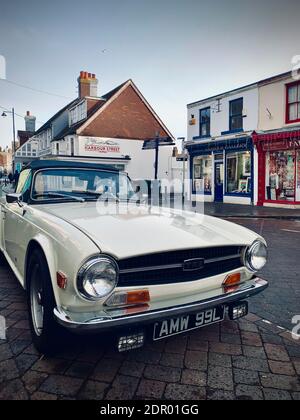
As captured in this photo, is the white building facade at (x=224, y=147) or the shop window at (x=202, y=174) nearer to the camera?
the white building facade at (x=224, y=147)

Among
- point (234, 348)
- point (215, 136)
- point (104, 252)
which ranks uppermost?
point (215, 136)

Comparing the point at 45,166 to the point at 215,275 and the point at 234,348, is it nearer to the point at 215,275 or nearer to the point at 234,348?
the point at 215,275

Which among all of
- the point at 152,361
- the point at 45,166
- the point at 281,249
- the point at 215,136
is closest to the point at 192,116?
the point at 215,136

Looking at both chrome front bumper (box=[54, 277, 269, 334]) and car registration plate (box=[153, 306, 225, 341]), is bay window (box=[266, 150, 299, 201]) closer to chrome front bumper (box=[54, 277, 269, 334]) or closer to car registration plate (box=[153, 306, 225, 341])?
car registration plate (box=[153, 306, 225, 341])

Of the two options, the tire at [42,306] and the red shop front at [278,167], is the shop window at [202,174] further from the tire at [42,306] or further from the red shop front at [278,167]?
the tire at [42,306]

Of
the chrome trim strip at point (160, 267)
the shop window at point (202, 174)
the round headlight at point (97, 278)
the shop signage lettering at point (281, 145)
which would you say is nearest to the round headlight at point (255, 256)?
the chrome trim strip at point (160, 267)

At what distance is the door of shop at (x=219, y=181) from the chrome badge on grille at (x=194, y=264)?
56.0 ft

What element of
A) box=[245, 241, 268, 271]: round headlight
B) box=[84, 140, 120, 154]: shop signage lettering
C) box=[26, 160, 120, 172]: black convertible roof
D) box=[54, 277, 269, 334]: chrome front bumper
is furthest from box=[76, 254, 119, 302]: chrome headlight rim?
box=[84, 140, 120, 154]: shop signage lettering

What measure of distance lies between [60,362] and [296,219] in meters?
11.2

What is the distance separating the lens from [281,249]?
6488 mm

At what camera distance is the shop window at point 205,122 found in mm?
19469

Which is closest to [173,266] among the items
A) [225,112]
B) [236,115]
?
[236,115]

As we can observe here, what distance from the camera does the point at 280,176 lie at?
1591cm

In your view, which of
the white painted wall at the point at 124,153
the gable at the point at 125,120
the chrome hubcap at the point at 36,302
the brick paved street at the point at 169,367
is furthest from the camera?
the gable at the point at 125,120
